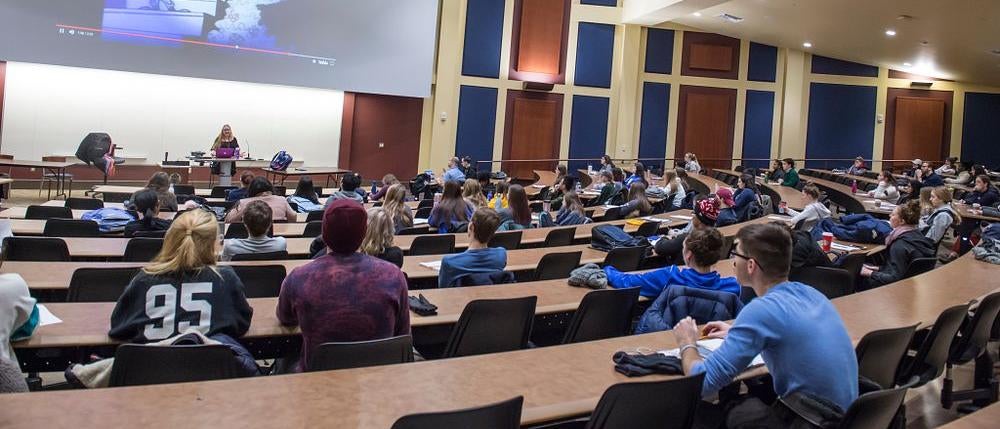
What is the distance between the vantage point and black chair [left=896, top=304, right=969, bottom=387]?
12.4 ft

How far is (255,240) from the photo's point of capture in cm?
512

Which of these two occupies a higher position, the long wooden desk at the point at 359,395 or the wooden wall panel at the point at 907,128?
the wooden wall panel at the point at 907,128

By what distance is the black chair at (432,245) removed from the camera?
6031 mm

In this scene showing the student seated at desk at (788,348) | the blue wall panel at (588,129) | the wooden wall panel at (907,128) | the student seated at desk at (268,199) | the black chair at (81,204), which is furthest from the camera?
the wooden wall panel at (907,128)

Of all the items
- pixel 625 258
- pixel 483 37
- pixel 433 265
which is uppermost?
pixel 483 37

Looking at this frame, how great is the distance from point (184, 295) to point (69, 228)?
3553 millimetres

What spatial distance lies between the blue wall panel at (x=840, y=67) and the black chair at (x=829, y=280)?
1728cm

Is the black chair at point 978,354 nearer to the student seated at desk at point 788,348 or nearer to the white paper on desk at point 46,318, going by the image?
the student seated at desk at point 788,348

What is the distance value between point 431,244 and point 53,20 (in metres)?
9.33

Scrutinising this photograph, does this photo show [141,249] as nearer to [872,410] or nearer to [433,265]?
[433,265]

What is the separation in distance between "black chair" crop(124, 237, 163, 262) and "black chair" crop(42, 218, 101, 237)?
4.00ft

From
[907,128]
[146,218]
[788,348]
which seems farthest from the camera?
[907,128]

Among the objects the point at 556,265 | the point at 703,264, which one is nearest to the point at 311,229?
the point at 556,265

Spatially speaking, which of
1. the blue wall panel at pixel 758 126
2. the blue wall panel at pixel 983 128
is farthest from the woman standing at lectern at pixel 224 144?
the blue wall panel at pixel 983 128
